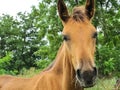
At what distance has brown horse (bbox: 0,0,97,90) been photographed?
180 inches

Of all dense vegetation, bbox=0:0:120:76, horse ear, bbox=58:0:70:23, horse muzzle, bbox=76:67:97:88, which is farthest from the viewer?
dense vegetation, bbox=0:0:120:76

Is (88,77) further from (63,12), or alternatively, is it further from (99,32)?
(99,32)

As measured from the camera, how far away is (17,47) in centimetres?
5159

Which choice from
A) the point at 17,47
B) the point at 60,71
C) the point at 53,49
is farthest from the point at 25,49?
the point at 60,71

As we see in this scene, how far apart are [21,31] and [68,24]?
4972cm

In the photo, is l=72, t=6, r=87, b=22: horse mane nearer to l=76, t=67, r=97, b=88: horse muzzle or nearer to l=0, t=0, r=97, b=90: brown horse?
l=0, t=0, r=97, b=90: brown horse

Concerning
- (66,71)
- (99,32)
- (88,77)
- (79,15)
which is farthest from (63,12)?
(99,32)

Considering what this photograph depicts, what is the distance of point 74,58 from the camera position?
4859 mm

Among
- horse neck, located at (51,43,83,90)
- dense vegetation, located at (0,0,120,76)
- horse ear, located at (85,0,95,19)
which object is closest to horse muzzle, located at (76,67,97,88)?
horse neck, located at (51,43,83,90)

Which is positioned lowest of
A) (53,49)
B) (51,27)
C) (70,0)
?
(53,49)

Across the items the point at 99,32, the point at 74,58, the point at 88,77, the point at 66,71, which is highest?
the point at 74,58

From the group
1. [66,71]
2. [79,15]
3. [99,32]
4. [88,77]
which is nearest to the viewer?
[88,77]

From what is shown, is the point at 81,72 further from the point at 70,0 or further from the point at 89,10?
the point at 70,0

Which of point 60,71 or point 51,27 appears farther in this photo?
point 51,27
